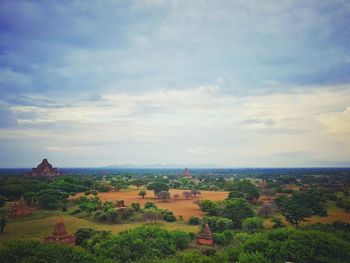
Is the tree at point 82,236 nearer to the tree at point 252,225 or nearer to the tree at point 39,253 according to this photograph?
the tree at point 39,253

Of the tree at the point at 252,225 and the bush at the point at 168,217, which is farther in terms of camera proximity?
the bush at the point at 168,217

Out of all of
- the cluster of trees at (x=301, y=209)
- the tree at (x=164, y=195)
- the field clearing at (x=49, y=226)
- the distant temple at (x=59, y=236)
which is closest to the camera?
the distant temple at (x=59, y=236)

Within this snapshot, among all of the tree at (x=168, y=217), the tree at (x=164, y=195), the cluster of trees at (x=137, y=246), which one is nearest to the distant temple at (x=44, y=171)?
the tree at (x=164, y=195)

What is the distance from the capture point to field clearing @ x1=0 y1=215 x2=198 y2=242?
3631 cm

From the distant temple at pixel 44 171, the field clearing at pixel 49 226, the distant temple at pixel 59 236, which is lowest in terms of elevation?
the field clearing at pixel 49 226

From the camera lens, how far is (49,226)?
4072cm

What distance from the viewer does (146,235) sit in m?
24.7

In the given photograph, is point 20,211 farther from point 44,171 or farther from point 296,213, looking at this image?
point 44,171

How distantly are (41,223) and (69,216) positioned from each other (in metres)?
6.20

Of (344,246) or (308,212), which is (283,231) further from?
(308,212)

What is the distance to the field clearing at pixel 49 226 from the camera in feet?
119

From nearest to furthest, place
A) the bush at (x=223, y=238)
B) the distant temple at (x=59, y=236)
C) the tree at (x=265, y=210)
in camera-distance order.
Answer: the distant temple at (x=59, y=236)
the bush at (x=223, y=238)
the tree at (x=265, y=210)

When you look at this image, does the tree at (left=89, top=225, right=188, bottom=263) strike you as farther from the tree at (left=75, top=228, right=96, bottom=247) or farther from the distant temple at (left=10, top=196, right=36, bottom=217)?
the distant temple at (left=10, top=196, right=36, bottom=217)

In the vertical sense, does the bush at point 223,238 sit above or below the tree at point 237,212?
below
